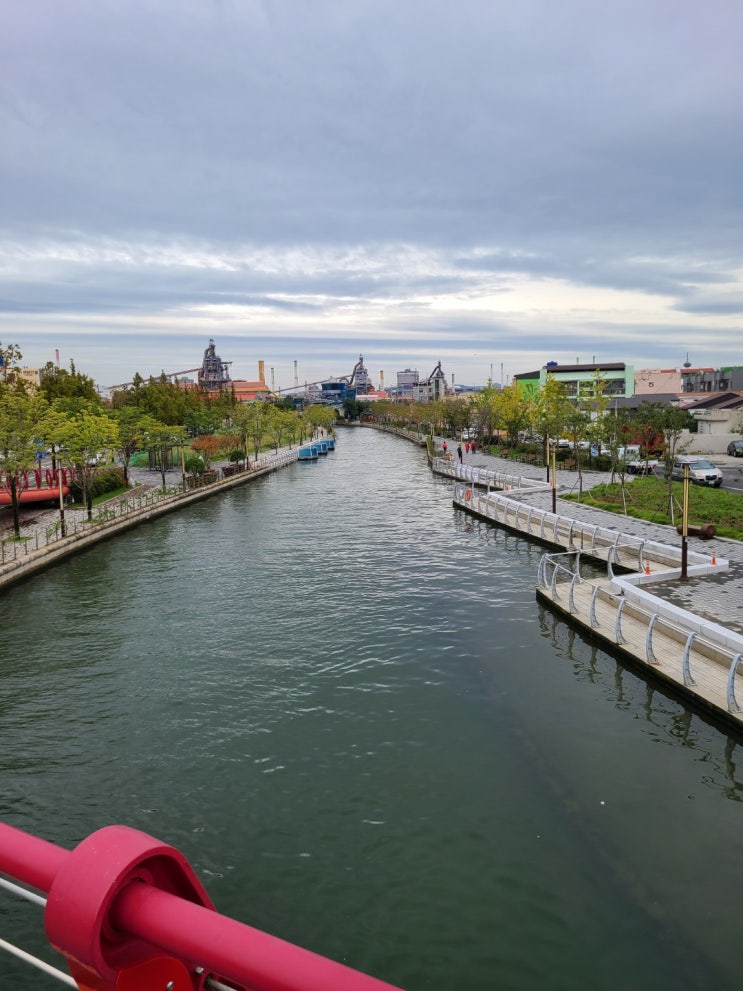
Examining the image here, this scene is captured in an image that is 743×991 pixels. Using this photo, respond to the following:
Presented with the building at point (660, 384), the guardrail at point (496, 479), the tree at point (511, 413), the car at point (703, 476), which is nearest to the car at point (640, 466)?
the car at point (703, 476)

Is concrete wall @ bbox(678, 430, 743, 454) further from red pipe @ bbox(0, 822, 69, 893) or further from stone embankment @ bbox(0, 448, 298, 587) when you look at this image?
red pipe @ bbox(0, 822, 69, 893)

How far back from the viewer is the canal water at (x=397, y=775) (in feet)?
25.1

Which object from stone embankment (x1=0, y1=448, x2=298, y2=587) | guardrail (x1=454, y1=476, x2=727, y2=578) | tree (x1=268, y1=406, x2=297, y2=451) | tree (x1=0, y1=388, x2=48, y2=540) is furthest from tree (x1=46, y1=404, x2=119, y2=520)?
tree (x1=268, y1=406, x2=297, y2=451)

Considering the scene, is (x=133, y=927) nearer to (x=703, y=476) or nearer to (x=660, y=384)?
(x=703, y=476)

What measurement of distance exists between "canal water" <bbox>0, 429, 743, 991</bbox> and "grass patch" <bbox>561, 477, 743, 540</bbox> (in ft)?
29.3

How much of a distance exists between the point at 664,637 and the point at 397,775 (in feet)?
23.8

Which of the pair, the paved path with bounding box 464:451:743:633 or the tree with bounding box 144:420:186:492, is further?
the tree with bounding box 144:420:186:492

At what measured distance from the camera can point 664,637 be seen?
48.3ft

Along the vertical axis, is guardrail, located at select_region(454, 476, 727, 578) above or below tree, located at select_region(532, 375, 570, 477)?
below

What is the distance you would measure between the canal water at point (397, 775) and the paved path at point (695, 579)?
2789 millimetres

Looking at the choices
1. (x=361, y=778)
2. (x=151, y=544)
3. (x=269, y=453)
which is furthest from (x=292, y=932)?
(x=269, y=453)

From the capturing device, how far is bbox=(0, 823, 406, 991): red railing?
142cm

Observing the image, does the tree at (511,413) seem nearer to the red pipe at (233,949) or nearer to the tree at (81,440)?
the tree at (81,440)

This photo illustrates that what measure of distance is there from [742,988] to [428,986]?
309cm
